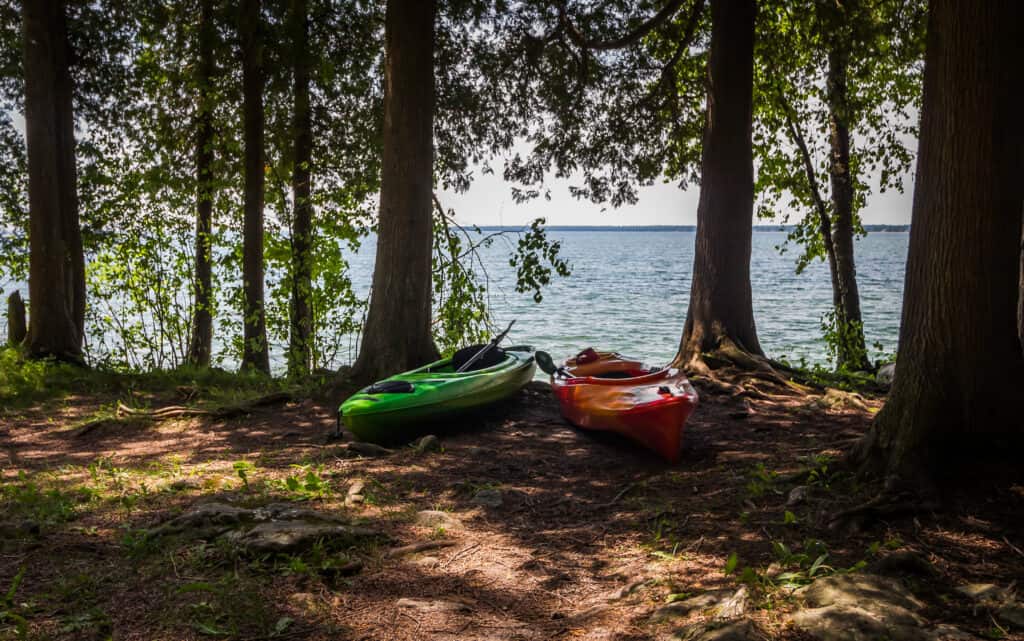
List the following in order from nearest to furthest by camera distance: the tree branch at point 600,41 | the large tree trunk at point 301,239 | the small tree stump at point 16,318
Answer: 1. the tree branch at point 600,41
2. the large tree trunk at point 301,239
3. the small tree stump at point 16,318

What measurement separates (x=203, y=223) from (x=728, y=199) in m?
8.83

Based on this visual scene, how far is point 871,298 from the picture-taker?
3350 cm

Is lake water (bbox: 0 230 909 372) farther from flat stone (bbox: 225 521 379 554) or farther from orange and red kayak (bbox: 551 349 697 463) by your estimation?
flat stone (bbox: 225 521 379 554)

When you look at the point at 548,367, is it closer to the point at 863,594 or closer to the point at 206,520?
the point at 206,520

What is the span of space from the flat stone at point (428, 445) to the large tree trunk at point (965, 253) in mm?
3653

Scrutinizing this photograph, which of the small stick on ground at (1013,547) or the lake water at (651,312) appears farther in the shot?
the lake water at (651,312)

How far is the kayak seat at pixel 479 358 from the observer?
8125 mm

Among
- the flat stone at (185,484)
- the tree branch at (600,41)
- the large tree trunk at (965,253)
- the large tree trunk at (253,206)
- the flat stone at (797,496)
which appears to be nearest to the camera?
the large tree trunk at (965,253)

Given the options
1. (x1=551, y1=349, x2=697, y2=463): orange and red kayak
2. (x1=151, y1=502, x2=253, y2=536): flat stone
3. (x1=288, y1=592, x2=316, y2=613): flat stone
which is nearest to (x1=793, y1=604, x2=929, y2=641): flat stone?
(x1=288, y1=592, x2=316, y2=613): flat stone

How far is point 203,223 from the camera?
12.6 m

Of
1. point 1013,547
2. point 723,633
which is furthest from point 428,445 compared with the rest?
point 1013,547

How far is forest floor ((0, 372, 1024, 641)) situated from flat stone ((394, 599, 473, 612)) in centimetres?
1

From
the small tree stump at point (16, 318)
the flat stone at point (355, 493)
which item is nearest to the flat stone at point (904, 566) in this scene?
the flat stone at point (355, 493)

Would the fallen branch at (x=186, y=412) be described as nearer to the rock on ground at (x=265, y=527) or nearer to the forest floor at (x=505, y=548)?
the forest floor at (x=505, y=548)
